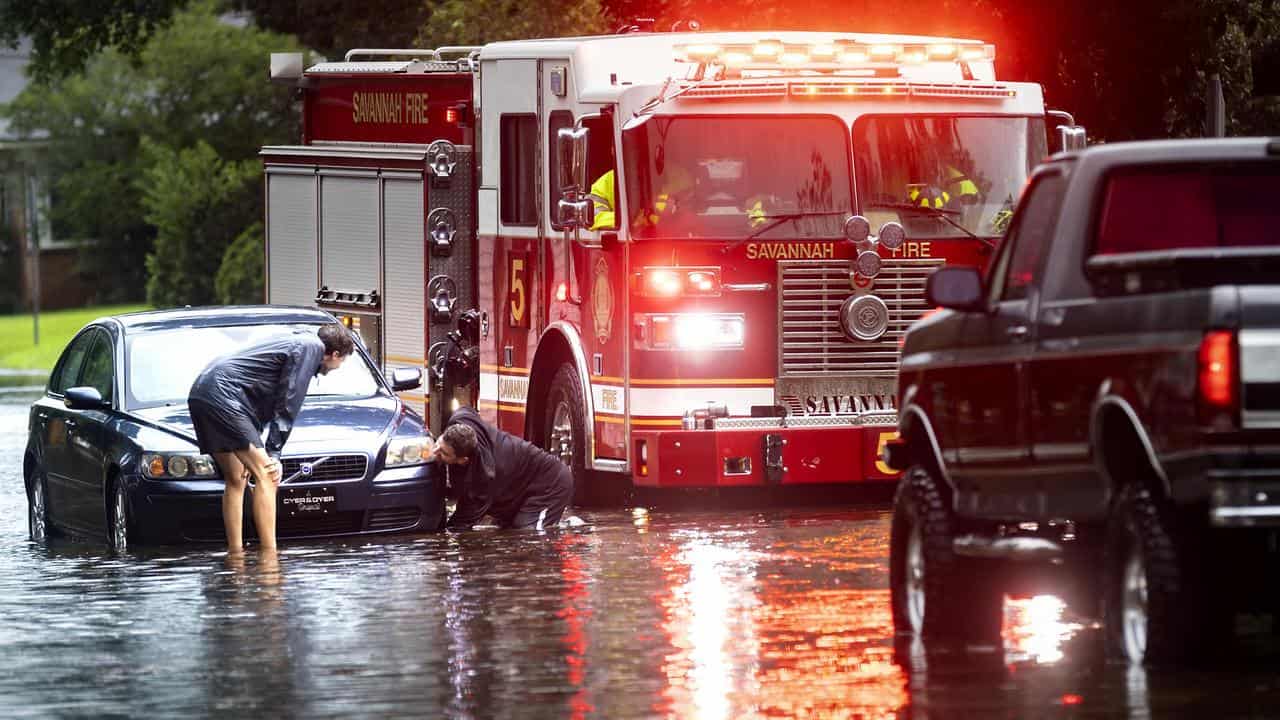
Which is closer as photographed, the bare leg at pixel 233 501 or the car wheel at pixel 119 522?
the bare leg at pixel 233 501

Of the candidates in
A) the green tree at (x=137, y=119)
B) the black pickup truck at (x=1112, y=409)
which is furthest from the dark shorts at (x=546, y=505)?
the green tree at (x=137, y=119)

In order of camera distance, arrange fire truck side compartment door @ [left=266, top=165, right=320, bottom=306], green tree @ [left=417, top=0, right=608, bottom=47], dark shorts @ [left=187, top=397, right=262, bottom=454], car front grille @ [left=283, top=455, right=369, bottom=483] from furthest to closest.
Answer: green tree @ [left=417, top=0, right=608, bottom=47]
fire truck side compartment door @ [left=266, top=165, right=320, bottom=306]
car front grille @ [left=283, top=455, right=369, bottom=483]
dark shorts @ [left=187, top=397, right=262, bottom=454]

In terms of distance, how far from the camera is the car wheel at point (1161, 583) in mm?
10094

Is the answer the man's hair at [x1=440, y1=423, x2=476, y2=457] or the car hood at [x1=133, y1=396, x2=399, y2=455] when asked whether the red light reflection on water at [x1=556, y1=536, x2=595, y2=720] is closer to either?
the man's hair at [x1=440, y1=423, x2=476, y2=457]

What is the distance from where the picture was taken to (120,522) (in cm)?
1688

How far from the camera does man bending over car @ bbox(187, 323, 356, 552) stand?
1628 cm

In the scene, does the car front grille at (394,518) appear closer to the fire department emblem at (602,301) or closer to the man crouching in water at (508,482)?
the man crouching in water at (508,482)

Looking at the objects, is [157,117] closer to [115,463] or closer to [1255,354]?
[115,463]

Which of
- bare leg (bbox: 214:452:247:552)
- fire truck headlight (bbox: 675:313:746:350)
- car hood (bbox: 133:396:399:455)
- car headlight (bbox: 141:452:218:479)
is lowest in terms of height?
bare leg (bbox: 214:452:247:552)

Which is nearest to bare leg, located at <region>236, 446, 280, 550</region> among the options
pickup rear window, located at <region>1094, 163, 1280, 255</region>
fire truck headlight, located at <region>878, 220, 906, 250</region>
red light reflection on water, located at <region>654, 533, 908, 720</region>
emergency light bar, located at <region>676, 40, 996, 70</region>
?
red light reflection on water, located at <region>654, 533, 908, 720</region>

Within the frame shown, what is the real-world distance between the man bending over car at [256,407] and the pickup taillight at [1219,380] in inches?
298

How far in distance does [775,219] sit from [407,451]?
2.73 meters

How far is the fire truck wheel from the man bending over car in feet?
8.47

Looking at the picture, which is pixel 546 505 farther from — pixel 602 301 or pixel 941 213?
pixel 941 213
